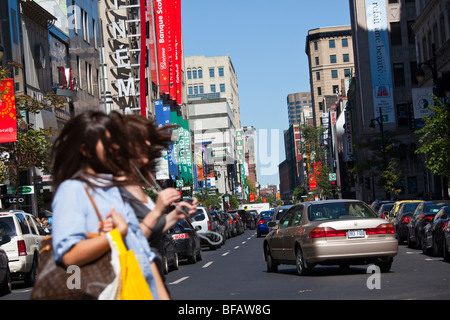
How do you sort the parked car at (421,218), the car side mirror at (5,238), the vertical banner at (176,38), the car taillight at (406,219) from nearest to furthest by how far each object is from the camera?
the car side mirror at (5,238) < the parked car at (421,218) < the car taillight at (406,219) < the vertical banner at (176,38)

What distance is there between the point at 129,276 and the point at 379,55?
263 ft

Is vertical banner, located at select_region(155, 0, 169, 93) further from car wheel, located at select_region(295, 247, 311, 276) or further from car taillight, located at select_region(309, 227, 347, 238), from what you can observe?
car taillight, located at select_region(309, 227, 347, 238)

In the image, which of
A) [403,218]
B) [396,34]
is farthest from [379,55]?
[403,218]

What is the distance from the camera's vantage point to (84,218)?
400 cm

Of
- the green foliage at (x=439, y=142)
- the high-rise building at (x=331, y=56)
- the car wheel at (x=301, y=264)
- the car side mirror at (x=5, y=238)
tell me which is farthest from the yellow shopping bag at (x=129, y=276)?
the high-rise building at (x=331, y=56)

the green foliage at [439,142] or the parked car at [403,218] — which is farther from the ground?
the green foliage at [439,142]

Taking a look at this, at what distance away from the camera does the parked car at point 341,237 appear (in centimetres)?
1612

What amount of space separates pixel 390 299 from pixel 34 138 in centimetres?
2144

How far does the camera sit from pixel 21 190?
32.1 metres

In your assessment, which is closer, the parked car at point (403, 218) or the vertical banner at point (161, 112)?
the parked car at point (403, 218)

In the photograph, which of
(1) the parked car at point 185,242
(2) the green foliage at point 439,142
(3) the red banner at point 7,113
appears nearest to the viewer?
(1) the parked car at point 185,242

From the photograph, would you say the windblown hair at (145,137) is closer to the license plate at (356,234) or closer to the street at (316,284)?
the street at (316,284)

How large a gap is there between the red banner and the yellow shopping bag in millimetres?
25996

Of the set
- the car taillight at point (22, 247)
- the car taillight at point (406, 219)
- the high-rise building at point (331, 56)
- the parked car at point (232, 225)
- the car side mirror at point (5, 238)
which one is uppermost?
the high-rise building at point (331, 56)
